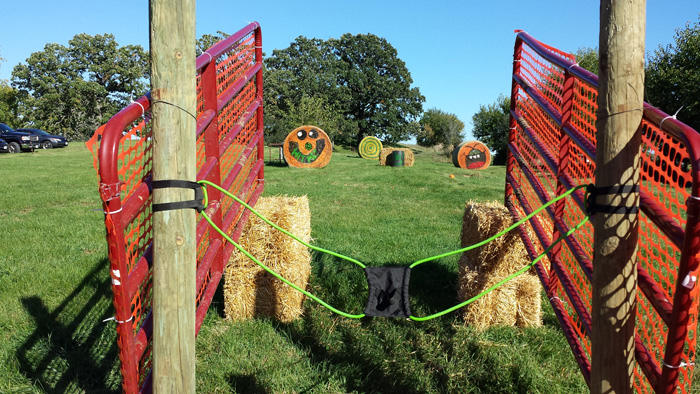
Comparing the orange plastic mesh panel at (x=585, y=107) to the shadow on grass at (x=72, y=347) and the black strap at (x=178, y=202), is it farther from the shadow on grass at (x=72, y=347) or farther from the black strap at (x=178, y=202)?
the shadow on grass at (x=72, y=347)

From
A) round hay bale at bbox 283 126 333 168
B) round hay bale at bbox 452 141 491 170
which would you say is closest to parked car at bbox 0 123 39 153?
round hay bale at bbox 283 126 333 168

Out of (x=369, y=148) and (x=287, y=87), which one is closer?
(x=369, y=148)

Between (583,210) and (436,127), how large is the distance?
70618 mm

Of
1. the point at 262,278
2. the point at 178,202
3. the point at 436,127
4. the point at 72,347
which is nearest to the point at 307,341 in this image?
the point at 262,278

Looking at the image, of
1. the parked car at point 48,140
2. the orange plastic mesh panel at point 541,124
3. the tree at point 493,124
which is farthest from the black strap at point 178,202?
the tree at point 493,124

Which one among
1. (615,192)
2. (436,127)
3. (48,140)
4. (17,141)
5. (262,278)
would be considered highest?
(436,127)

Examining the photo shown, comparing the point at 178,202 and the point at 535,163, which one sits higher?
the point at 535,163

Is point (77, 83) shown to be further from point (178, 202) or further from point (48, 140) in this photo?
point (178, 202)

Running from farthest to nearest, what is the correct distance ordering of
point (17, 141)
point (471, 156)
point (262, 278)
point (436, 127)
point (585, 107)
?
1. point (436, 127)
2. point (17, 141)
3. point (471, 156)
4. point (262, 278)
5. point (585, 107)

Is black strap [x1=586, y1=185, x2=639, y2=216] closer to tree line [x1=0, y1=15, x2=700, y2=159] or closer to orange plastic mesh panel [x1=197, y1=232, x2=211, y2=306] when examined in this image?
orange plastic mesh panel [x1=197, y1=232, x2=211, y2=306]

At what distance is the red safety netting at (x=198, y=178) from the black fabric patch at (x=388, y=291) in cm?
113

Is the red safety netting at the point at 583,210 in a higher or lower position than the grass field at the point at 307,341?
higher

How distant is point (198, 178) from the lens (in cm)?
324

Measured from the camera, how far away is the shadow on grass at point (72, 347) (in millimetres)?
3492
